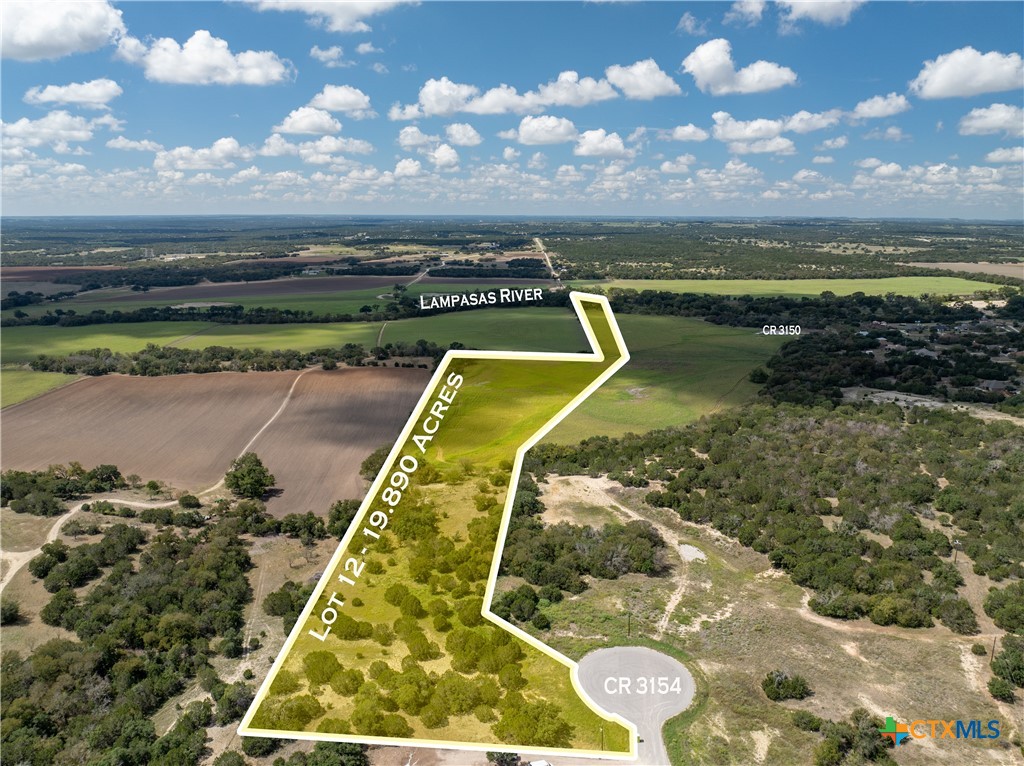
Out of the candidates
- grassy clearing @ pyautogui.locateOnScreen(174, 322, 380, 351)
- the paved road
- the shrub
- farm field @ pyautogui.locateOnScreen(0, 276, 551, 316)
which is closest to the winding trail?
the paved road

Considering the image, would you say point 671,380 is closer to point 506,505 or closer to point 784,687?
point 784,687

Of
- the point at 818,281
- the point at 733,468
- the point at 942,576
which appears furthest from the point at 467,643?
the point at 818,281

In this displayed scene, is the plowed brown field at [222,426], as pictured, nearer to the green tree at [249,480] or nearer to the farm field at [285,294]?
the green tree at [249,480]

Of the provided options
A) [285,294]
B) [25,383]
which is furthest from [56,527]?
[285,294]

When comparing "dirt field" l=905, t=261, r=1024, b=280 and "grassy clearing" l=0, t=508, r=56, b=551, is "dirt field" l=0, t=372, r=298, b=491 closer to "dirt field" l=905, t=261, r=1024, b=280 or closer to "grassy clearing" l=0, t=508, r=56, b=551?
"grassy clearing" l=0, t=508, r=56, b=551

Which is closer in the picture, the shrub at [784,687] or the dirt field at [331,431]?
the shrub at [784,687]

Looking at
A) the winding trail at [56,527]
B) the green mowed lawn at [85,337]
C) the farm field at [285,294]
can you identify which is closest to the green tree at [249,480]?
the winding trail at [56,527]
